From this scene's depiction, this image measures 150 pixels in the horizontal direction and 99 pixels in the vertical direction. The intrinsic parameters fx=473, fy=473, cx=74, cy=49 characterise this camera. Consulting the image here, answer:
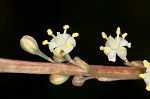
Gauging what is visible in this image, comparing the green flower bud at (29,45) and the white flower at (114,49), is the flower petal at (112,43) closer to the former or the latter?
the white flower at (114,49)

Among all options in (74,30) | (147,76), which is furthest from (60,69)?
(74,30)

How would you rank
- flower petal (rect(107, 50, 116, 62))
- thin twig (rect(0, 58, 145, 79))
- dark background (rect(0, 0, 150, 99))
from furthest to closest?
dark background (rect(0, 0, 150, 99)) < flower petal (rect(107, 50, 116, 62)) < thin twig (rect(0, 58, 145, 79))

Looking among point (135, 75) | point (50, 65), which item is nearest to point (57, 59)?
point (50, 65)

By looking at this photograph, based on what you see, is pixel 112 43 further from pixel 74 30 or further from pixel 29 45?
pixel 74 30

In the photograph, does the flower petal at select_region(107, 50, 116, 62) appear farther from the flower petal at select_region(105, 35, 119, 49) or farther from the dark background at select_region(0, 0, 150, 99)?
the dark background at select_region(0, 0, 150, 99)

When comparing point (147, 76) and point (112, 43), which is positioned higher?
point (112, 43)

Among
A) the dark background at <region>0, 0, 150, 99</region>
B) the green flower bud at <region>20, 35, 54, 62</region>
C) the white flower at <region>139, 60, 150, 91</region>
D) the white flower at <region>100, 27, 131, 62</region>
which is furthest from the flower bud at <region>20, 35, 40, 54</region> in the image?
the dark background at <region>0, 0, 150, 99</region>
